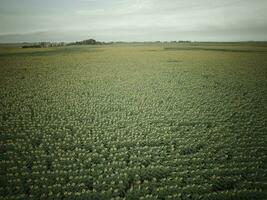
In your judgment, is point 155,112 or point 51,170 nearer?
point 51,170

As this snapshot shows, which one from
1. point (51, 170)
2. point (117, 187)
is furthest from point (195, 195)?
point (51, 170)

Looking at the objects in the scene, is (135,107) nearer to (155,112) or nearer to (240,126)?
(155,112)

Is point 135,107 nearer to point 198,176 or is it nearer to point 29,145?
point 29,145

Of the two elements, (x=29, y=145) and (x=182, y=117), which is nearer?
(x=29, y=145)

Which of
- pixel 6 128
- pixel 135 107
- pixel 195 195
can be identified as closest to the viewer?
pixel 195 195

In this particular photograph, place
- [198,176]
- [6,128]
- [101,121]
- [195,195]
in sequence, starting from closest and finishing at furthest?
[195,195] < [198,176] < [6,128] < [101,121]

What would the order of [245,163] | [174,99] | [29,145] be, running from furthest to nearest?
[174,99], [29,145], [245,163]

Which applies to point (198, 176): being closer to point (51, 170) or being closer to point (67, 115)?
point (51, 170)

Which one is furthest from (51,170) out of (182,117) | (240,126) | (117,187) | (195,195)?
(240,126)

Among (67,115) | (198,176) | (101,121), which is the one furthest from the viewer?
(67,115)
